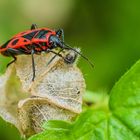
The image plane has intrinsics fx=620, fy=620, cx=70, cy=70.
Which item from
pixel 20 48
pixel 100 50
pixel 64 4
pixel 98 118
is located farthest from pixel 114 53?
pixel 98 118

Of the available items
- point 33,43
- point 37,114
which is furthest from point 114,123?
point 33,43

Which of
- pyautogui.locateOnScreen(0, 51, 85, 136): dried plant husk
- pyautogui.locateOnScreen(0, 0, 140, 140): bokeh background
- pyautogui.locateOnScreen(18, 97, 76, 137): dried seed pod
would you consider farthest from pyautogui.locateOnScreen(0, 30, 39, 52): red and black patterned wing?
pyautogui.locateOnScreen(0, 0, 140, 140): bokeh background

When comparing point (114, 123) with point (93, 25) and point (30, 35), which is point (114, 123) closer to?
point (30, 35)

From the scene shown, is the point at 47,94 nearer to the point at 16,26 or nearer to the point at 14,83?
the point at 14,83

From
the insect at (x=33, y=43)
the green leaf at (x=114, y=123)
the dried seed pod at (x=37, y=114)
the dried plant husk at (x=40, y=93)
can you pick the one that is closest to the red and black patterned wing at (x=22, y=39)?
the insect at (x=33, y=43)

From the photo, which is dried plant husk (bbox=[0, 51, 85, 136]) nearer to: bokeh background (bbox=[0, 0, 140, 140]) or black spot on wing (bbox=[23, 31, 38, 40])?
black spot on wing (bbox=[23, 31, 38, 40])
